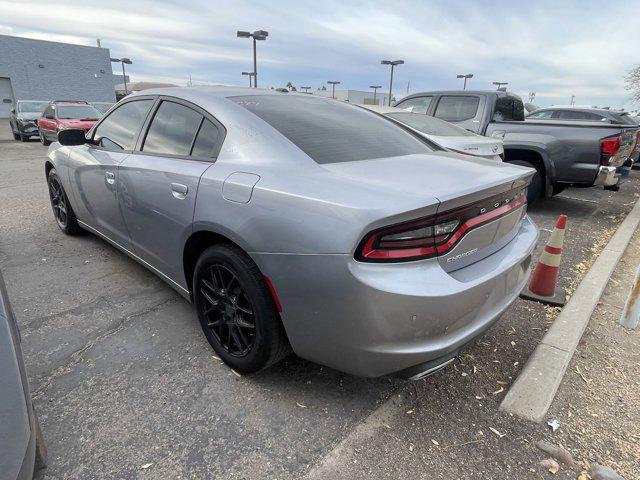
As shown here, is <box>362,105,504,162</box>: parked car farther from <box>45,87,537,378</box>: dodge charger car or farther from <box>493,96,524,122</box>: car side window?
<box>45,87,537,378</box>: dodge charger car

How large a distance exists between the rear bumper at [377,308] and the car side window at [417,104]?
6623mm

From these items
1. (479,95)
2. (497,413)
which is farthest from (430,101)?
(497,413)

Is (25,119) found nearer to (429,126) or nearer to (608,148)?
(429,126)

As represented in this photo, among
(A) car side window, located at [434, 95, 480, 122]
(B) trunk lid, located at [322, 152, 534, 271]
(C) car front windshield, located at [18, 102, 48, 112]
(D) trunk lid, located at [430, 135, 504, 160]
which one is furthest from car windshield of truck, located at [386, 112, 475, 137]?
(C) car front windshield, located at [18, 102, 48, 112]

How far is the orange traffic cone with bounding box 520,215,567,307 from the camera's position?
10.9ft

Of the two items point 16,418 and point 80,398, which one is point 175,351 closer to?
point 80,398

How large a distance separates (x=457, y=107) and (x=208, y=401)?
22.8 ft

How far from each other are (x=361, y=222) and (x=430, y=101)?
22.9 ft

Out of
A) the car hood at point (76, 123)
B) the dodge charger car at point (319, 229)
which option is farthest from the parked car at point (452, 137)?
the car hood at point (76, 123)

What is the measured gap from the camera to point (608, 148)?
5.68m

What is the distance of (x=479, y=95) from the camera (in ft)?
24.0

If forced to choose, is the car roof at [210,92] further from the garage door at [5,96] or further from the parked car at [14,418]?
the garage door at [5,96]

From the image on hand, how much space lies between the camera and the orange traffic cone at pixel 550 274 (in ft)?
10.9

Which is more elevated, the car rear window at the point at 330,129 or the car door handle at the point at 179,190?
the car rear window at the point at 330,129
